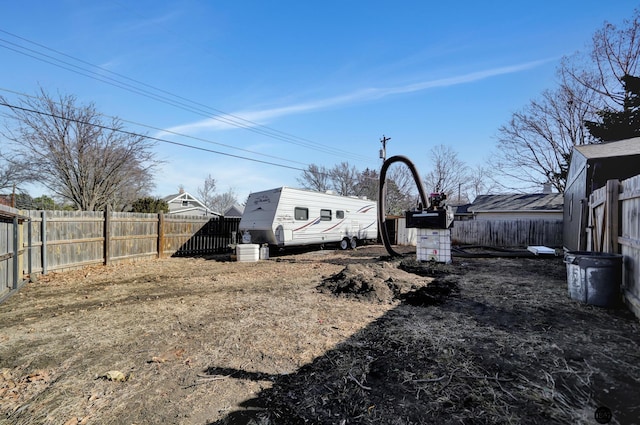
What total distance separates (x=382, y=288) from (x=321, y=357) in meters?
3.20

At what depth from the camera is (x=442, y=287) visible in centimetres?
684

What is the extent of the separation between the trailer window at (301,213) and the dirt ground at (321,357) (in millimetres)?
6981

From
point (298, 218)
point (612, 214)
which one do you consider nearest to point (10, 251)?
point (298, 218)

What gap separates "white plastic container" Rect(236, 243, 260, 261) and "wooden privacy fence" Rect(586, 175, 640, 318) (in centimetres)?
1055

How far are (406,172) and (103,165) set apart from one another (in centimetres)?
3245

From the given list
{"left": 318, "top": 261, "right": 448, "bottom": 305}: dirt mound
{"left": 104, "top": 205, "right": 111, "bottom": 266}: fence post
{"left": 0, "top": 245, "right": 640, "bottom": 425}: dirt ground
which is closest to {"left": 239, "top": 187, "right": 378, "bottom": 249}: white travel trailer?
{"left": 104, "top": 205, "right": 111, "bottom": 266}: fence post

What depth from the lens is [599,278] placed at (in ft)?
16.8

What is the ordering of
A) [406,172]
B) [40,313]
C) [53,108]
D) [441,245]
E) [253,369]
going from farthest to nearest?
[406,172], [53,108], [441,245], [40,313], [253,369]

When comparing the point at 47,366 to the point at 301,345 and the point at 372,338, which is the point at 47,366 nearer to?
the point at 301,345

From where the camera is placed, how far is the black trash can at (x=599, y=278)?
5008mm

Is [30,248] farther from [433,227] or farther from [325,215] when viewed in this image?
[433,227]

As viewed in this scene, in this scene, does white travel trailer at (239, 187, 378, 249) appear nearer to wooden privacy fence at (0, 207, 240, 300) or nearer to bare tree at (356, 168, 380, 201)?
wooden privacy fence at (0, 207, 240, 300)

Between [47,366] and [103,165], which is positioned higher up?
[103,165]

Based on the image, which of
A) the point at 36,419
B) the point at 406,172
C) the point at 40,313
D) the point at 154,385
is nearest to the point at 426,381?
the point at 154,385
